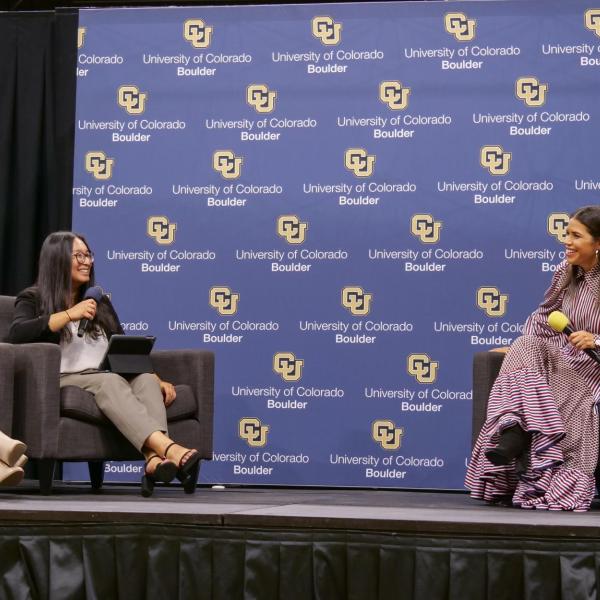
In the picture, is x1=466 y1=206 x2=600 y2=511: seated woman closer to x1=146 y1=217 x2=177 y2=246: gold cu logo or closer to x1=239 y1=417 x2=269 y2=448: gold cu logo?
x1=239 y1=417 x2=269 y2=448: gold cu logo

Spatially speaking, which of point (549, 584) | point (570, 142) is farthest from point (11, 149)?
point (549, 584)

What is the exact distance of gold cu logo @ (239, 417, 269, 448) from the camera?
560cm

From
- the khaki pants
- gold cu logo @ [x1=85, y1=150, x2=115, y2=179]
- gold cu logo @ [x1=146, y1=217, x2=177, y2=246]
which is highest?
gold cu logo @ [x1=85, y1=150, x2=115, y2=179]

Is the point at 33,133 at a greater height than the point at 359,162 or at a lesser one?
greater

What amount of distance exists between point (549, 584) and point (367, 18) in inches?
148

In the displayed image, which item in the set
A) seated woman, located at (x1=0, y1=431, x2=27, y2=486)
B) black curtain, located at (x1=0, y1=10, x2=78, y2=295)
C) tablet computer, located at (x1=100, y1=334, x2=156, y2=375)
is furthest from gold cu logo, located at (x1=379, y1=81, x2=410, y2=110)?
seated woman, located at (x1=0, y1=431, x2=27, y2=486)

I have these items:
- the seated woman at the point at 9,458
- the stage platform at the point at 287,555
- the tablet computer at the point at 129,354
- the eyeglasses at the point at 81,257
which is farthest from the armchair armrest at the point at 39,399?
the stage platform at the point at 287,555

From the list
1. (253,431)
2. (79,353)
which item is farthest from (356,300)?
(79,353)

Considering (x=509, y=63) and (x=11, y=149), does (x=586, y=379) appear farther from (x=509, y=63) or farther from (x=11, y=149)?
(x=11, y=149)

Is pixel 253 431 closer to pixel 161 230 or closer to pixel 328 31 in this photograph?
pixel 161 230

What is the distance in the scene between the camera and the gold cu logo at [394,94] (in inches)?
221

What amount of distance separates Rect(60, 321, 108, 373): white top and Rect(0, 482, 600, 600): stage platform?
5.08 feet

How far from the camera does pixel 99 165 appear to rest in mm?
5797

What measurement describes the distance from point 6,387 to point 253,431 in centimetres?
189
